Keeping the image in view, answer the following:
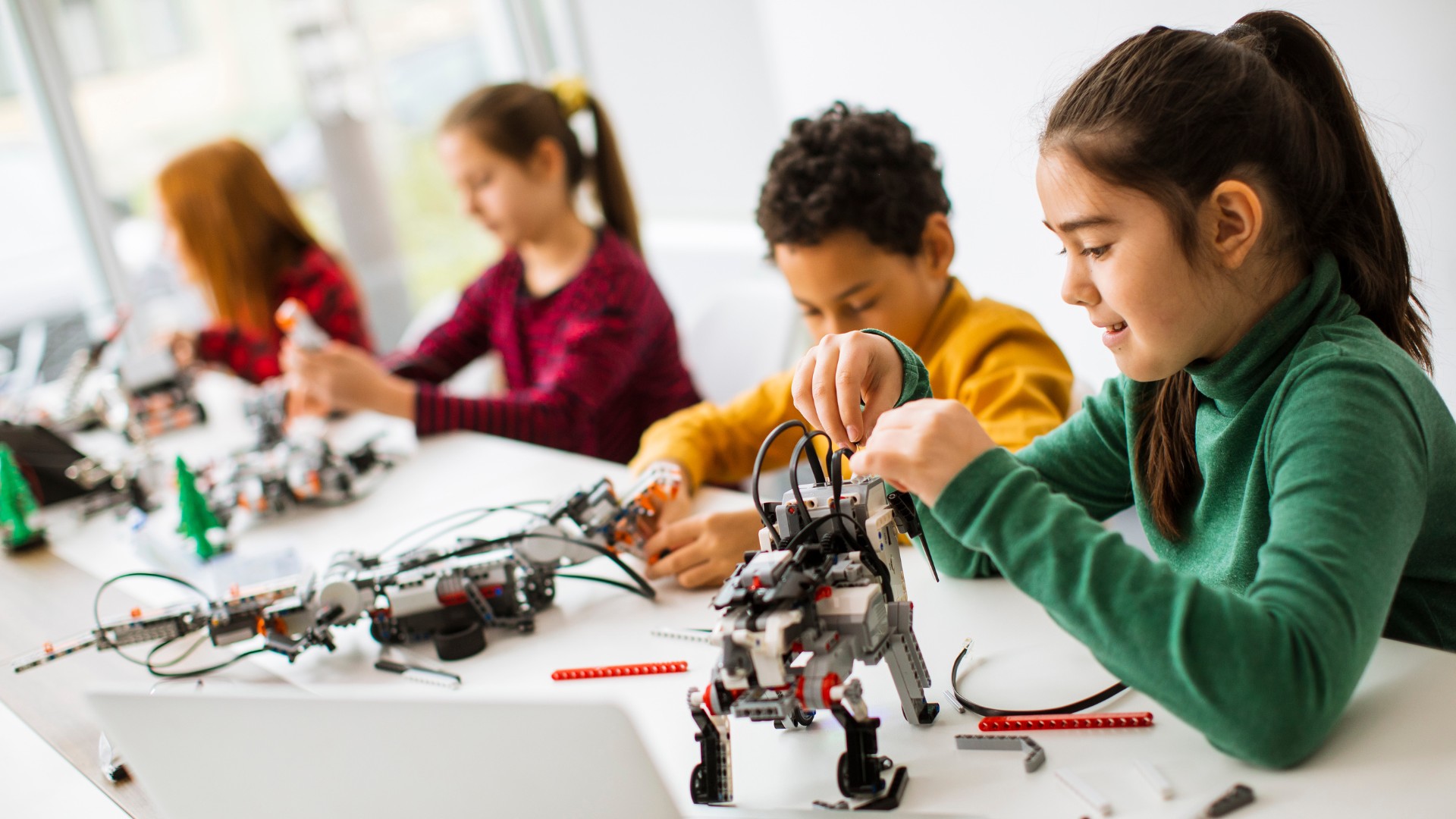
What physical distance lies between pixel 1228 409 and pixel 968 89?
1403 millimetres

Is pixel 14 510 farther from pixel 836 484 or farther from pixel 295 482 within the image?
pixel 836 484

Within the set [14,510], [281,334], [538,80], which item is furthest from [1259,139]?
[538,80]

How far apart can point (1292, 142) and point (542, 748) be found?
0.81m

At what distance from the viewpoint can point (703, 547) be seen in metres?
1.35

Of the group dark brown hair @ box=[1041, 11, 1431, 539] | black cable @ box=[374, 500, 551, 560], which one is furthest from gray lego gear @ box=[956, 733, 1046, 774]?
black cable @ box=[374, 500, 551, 560]

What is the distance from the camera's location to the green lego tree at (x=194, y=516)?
1.68 meters

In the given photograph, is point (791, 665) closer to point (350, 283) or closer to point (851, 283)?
point (851, 283)

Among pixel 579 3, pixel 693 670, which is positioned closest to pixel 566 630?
pixel 693 670

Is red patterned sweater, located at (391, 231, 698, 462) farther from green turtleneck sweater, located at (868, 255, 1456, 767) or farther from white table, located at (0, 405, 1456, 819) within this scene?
green turtleneck sweater, located at (868, 255, 1456, 767)

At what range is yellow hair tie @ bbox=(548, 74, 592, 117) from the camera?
7.98ft

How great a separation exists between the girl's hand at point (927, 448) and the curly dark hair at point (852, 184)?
70 centimetres

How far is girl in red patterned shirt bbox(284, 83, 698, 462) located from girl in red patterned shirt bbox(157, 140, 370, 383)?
35cm

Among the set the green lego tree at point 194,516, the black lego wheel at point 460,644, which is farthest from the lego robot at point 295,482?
the black lego wheel at point 460,644

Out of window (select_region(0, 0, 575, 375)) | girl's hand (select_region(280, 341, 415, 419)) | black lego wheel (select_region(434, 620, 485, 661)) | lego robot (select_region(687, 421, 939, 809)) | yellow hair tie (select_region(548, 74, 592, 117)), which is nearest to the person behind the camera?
lego robot (select_region(687, 421, 939, 809))
